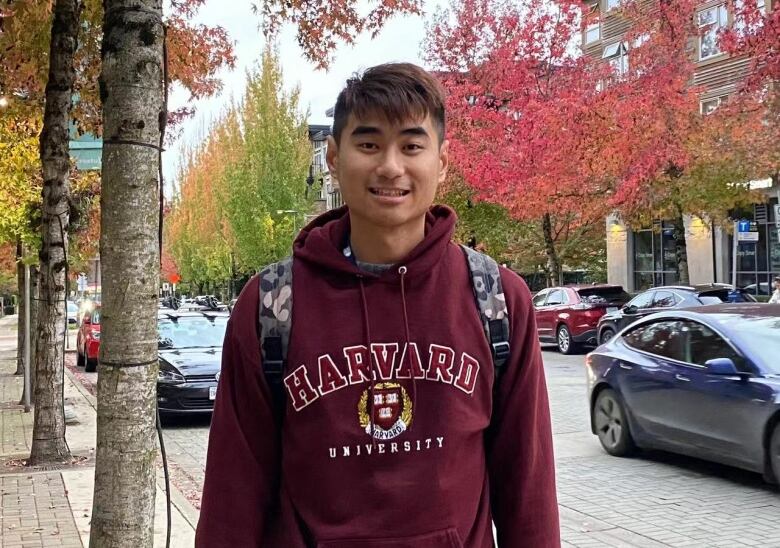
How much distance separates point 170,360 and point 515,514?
10.5 m

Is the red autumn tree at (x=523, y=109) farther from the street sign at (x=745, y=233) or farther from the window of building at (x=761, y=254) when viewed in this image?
the window of building at (x=761, y=254)

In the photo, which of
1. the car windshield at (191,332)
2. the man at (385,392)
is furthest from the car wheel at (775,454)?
the car windshield at (191,332)

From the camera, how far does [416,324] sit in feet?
6.54

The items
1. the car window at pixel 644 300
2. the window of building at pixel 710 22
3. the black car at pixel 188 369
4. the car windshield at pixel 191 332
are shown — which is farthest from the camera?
the window of building at pixel 710 22

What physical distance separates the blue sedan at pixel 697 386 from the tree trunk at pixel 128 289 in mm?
5149

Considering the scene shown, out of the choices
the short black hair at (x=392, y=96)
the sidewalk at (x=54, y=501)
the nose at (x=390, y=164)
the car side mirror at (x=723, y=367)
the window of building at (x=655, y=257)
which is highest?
the window of building at (x=655, y=257)

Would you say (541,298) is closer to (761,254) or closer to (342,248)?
(761,254)

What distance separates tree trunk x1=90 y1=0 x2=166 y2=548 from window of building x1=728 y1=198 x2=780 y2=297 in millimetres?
26917

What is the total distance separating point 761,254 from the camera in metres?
28.8

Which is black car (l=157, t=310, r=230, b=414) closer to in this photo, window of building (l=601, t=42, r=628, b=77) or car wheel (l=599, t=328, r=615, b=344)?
car wheel (l=599, t=328, r=615, b=344)

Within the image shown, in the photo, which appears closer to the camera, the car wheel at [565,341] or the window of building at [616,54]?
the car wheel at [565,341]

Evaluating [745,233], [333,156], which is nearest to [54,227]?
[333,156]

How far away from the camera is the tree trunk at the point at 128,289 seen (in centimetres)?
385

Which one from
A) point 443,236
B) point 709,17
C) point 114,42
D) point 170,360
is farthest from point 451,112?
point 443,236
